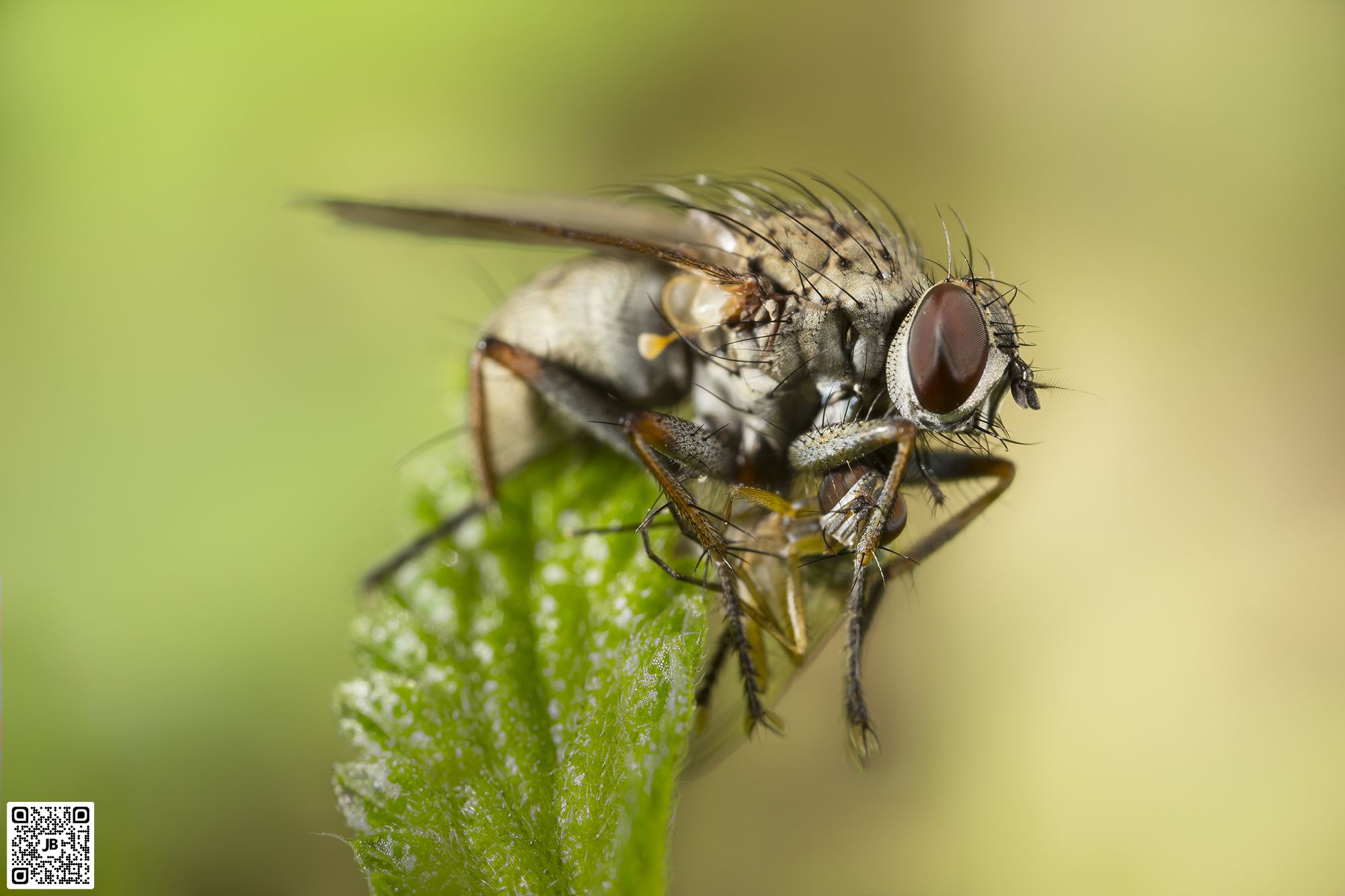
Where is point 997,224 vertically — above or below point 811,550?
above

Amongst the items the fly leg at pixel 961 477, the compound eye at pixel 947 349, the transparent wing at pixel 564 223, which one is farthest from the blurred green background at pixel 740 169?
the compound eye at pixel 947 349

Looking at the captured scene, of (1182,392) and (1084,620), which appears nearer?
(1084,620)

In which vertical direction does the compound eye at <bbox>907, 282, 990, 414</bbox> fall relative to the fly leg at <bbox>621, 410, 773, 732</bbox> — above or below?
above

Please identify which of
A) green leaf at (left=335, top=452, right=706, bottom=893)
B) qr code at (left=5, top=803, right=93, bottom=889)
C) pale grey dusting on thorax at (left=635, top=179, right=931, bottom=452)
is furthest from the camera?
qr code at (left=5, top=803, right=93, bottom=889)

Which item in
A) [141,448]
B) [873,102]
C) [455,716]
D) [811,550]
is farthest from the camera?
→ [873,102]

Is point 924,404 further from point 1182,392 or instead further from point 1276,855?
point 1182,392

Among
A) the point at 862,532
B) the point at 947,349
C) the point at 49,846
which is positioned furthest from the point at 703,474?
the point at 49,846

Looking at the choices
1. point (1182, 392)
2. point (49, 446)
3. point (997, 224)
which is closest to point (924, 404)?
point (1182, 392)

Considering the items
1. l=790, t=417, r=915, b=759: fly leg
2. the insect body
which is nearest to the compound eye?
the insect body

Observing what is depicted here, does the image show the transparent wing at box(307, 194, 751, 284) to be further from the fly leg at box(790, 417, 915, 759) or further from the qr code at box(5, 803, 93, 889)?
the qr code at box(5, 803, 93, 889)
